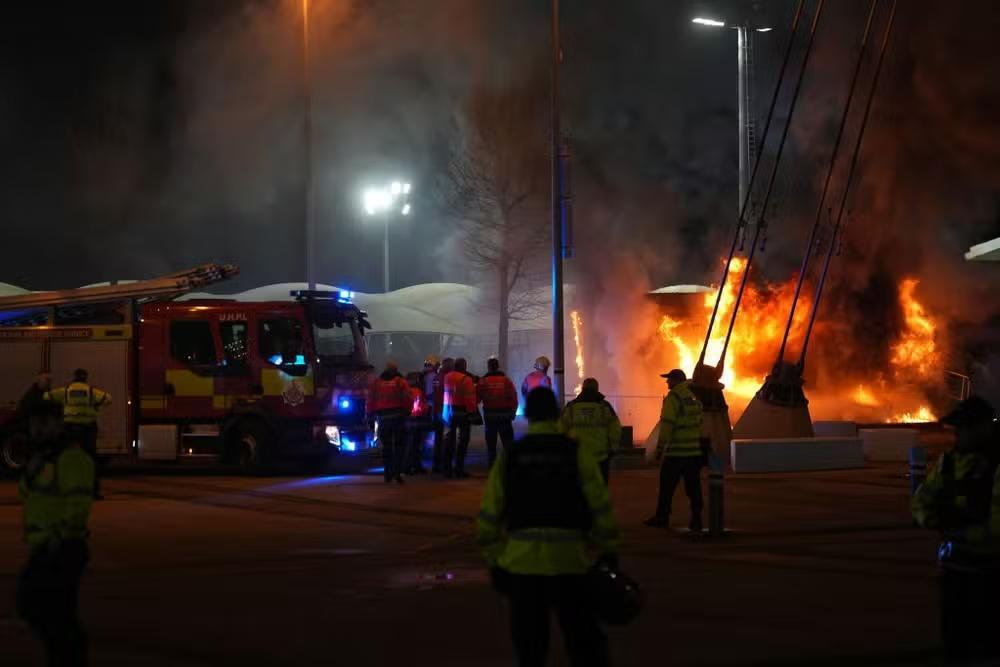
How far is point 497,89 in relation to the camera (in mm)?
34438

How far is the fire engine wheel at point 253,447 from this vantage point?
1922 cm

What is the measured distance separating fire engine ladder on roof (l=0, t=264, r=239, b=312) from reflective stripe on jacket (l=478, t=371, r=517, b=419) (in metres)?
4.52

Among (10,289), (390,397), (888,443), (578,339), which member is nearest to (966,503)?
(390,397)

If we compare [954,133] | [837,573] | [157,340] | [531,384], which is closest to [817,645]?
[837,573]

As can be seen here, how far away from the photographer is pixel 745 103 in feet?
101

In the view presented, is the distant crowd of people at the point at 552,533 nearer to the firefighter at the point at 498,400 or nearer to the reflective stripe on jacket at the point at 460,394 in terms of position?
the firefighter at the point at 498,400

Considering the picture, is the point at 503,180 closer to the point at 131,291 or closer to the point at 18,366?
the point at 131,291

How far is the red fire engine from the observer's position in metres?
19.3

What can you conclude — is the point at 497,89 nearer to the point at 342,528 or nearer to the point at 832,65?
the point at 832,65

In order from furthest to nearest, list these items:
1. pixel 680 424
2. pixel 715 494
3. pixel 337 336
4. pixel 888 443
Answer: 1. pixel 888 443
2. pixel 337 336
3. pixel 680 424
4. pixel 715 494

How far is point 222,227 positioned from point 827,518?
3657 cm

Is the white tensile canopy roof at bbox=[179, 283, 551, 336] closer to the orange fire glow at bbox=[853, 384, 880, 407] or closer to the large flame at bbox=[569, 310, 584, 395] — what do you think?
the large flame at bbox=[569, 310, 584, 395]

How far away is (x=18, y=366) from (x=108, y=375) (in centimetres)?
139

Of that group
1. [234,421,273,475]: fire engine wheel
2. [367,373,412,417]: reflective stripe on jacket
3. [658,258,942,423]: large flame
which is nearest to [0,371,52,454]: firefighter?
[234,421,273,475]: fire engine wheel
